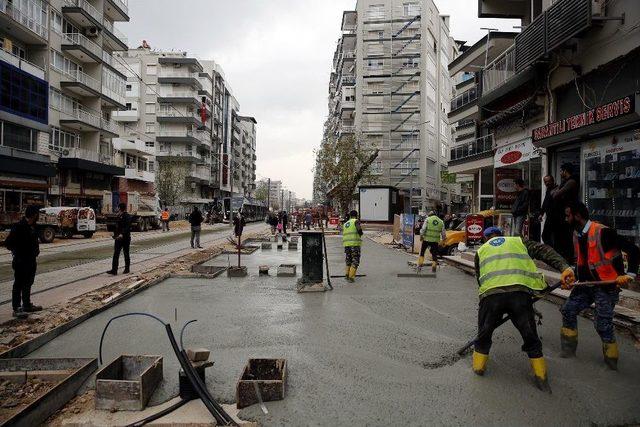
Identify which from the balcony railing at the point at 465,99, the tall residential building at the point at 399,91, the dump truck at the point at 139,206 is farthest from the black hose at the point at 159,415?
the tall residential building at the point at 399,91

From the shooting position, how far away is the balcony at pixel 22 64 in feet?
96.1

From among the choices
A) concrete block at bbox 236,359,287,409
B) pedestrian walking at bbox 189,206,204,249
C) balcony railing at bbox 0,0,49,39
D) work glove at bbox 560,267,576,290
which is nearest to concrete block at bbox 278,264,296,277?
concrete block at bbox 236,359,287,409

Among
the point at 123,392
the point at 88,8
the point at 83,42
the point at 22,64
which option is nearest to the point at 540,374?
the point at 123,392

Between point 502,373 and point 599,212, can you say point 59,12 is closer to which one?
point 599,212

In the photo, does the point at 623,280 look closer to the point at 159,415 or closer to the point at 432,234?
the point at 159,415

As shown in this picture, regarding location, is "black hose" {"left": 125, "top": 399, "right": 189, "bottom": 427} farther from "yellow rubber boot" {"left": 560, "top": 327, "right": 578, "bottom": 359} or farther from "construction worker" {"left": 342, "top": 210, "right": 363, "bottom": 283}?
"construction worker" {"left": 342, "top": 210, "right": 363, "bottom": 283}

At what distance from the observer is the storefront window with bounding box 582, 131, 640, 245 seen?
951cm

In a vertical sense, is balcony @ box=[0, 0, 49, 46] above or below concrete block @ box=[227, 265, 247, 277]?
above

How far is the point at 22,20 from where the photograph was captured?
31438 millimetres

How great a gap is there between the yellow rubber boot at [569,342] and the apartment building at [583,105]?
16.7 feet

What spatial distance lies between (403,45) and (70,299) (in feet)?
196

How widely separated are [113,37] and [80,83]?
8.89m

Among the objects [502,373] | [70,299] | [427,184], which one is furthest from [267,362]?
[427,184]

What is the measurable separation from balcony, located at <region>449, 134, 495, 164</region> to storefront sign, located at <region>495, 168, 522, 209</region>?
6.20 m
